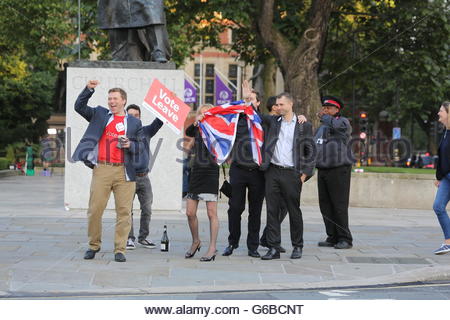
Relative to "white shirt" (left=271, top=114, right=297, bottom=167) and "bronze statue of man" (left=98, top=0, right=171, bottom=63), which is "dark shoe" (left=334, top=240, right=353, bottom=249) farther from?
"bronze statue of man" (left=98, top=0, right=171, bottom=63)

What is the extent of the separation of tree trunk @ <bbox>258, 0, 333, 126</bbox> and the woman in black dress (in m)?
12.6

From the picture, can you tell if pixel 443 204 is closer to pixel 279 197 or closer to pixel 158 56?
pixel 279 197

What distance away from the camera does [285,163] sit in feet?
32.9

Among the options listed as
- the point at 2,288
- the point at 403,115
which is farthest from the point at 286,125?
the point at 403,115

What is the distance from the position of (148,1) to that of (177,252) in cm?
591

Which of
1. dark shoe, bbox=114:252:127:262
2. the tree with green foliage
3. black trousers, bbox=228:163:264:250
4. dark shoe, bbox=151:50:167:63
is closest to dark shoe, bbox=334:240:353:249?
black trousers, bbox=228:163:264:250

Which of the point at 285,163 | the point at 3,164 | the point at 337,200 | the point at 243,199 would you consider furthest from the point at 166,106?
the point at 3,164

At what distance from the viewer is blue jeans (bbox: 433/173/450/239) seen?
10770 mm

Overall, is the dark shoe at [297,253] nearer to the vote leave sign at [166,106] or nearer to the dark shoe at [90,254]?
the vote leave sign at [166,106]

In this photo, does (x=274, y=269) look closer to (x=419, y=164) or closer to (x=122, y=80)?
(x=122, y=80)

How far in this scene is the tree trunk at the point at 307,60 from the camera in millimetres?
22391

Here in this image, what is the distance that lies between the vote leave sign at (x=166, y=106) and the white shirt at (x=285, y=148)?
114 centimetres

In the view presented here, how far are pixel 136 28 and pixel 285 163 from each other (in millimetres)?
5969

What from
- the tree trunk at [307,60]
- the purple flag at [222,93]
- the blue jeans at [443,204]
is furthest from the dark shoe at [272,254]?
the purple flag at [222,93]
